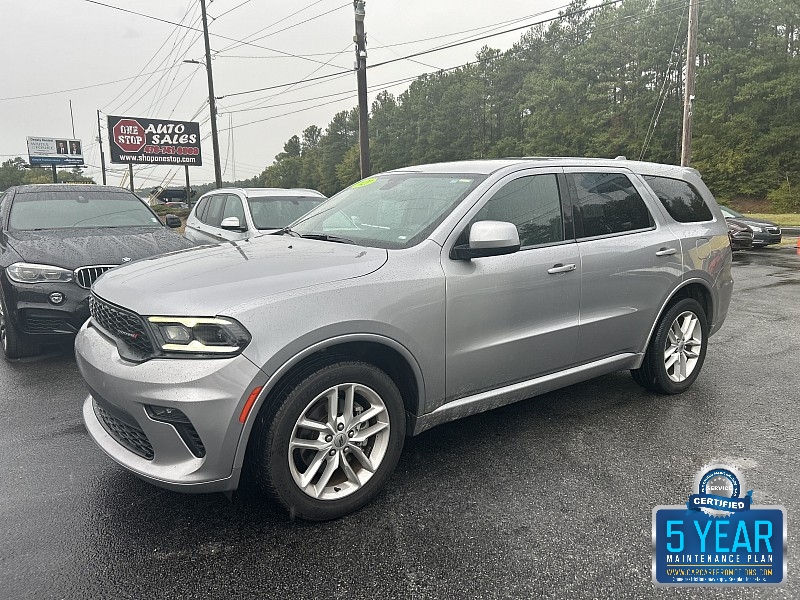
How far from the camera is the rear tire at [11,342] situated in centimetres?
536

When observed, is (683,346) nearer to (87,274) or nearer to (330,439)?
(330,439)

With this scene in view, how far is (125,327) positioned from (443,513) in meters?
1.77

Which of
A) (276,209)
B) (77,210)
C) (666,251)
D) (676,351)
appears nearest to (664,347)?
(676,351)

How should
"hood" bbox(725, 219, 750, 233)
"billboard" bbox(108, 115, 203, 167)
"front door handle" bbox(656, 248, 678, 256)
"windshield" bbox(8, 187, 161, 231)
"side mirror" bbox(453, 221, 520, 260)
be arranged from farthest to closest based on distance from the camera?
"billboard" bbox(108, 115, 203, 167) → "hood" bbox(725, 219, 750, 233) → "windshield" bbox(8, 187, 161, 231) → "front door handle" bbox(656, 248, 678, 256) → "side mirror" bbox(453, 221, 520, 260)

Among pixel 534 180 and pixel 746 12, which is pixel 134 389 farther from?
pixel 746 12

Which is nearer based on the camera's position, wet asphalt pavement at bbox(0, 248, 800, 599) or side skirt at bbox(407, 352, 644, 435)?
wet asphalt pavement at bbox(0, 248, 800, 599)

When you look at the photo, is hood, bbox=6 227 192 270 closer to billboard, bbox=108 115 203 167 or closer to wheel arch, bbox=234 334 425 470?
wheel arch, bbox=234 334 425 470

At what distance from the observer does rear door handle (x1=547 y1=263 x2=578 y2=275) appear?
3564mm

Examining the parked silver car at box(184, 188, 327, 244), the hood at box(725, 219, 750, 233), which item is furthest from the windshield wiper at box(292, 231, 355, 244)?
the hood at box(725, 219, 750, 233)

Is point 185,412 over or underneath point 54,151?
underneath

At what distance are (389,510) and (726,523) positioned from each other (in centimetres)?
157

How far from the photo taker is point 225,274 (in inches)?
112

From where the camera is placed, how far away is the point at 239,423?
2.51 meters

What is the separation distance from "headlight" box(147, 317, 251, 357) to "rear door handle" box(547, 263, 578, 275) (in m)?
1.92
